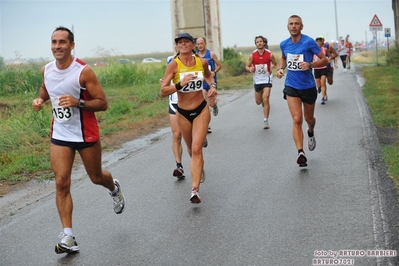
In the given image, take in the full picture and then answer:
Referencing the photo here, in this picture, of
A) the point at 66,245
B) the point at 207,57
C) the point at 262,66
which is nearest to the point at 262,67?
the point at 262,66

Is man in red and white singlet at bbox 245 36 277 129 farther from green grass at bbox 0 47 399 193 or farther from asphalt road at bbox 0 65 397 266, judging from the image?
asphalt road at bbox 0 65 397 266

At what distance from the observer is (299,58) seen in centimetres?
1053

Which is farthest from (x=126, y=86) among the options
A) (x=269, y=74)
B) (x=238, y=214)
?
(x=238, y=214)

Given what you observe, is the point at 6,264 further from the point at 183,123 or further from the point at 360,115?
the point at 360,115

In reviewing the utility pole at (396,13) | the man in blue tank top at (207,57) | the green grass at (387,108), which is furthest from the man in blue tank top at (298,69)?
the utility pole at (396,13)

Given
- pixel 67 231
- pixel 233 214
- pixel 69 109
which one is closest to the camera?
pixel 67 231

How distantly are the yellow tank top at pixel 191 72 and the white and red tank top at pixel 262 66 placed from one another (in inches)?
264

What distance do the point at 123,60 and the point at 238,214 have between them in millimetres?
26644

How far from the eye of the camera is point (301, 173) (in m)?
9.76

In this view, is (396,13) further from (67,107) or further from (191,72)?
(67,107)

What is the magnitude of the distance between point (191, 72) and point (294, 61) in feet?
8.44

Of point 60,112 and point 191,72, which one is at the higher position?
point 191,72

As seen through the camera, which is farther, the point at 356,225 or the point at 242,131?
the point at 242,131

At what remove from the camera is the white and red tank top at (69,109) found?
682 centimetres
